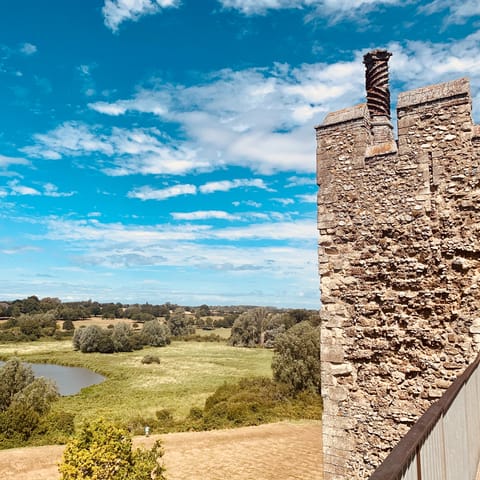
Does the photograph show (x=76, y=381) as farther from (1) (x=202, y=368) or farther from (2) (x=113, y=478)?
Answer: (2) (x=113, y=478)

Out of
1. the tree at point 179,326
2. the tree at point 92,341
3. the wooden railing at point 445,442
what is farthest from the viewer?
the tree at point 179,326

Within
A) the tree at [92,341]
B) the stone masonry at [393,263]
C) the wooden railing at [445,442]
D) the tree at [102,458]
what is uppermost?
the stone masonry at [393,263]

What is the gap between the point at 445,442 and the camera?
262cm

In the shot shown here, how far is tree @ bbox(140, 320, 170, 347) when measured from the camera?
72.1 meters

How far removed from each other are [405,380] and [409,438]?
3.55 meters

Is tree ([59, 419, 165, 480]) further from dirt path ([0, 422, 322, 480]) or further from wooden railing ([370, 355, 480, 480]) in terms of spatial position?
dirt path ([0, 422, 322, 480])

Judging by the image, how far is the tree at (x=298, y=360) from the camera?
29469mm

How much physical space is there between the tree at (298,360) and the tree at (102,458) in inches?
928

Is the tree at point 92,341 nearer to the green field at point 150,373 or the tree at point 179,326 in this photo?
the green field at point 150,373

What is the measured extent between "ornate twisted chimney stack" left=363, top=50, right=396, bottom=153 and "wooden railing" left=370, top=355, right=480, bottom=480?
322 cm

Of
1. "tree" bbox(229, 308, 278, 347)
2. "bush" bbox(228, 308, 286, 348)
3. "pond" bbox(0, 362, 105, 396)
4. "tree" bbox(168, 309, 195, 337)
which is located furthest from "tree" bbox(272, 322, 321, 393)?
"tree" bbox(168, 309, 195, 337)

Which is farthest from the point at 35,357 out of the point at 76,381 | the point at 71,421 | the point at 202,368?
the point at 71,421

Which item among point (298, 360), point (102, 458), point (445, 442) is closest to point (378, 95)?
point (445, 442)

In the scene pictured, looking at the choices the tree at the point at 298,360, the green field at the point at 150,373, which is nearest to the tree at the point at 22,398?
the green field at the point at 150,373
